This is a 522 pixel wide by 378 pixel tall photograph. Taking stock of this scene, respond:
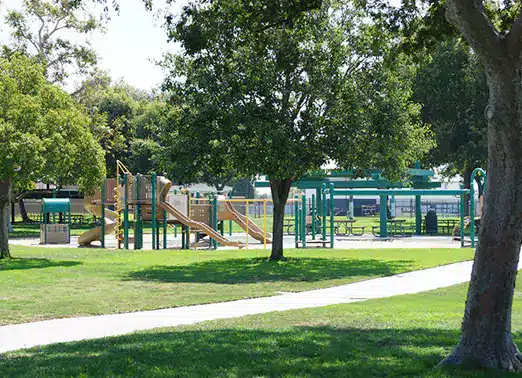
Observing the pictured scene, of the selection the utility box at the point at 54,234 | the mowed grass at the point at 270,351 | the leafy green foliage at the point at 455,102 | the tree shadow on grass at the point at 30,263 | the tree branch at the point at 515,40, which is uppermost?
the leafy green foliage at the point at 455,102

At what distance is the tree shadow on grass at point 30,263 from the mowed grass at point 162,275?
1.1 inches

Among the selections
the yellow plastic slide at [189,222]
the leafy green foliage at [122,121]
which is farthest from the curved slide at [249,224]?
the leafy green foliage at [122,121]

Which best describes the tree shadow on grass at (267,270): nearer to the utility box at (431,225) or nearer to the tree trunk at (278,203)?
the tree trunk at (278,203)

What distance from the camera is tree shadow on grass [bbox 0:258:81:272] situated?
22.7m

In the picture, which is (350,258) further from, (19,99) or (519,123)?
(519,123)

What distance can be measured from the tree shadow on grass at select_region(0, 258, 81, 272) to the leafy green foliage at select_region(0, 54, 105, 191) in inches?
91.4

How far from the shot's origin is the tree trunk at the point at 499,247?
25.0 feet

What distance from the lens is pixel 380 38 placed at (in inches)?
793

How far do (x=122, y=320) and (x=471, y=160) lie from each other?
39.5m

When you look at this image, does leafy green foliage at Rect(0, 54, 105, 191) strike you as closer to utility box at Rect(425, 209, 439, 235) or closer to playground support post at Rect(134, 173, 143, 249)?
playground support post at Rect(134, 173, 143, 249)

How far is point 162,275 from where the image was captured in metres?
20.8

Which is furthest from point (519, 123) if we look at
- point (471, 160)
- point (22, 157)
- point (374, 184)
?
point (471, 160)

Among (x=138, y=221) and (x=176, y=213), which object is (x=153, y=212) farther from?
(x=138, y=221)

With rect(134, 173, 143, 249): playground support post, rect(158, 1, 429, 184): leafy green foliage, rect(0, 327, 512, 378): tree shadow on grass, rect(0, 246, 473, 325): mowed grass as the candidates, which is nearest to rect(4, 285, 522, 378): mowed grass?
rect(0, 327, 512, 378): tree shadow on grass
